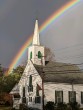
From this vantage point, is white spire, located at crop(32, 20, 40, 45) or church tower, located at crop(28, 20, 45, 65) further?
white spire, located at crop(32, 20, 40, 45)

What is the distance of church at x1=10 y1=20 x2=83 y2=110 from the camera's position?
52.8 m

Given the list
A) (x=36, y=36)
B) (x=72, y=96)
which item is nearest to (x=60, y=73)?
(x=72, y=96)

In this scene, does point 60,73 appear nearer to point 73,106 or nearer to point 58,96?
point 58,96

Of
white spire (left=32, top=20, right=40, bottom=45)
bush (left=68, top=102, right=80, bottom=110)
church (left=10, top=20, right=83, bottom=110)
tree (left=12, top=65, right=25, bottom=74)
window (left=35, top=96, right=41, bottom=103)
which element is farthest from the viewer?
tree (left=12, top=65, right=25, bottom=74)

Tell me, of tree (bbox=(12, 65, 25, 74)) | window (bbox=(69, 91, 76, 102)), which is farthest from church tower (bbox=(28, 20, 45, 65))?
tree (bbox=(12, 65, 25, 74))

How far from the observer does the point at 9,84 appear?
72.0 meters

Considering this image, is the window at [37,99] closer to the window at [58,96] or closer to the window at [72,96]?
the window at [58,96]

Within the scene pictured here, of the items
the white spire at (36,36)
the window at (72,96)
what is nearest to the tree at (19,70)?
the white spire at (36,36)

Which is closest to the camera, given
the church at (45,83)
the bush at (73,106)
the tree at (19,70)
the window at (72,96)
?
the bush at (73,106)

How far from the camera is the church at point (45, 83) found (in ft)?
173

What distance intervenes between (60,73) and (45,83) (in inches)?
227

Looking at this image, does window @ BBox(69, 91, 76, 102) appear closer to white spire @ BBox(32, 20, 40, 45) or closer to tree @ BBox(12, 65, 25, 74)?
white spire @ BBox(32, 20, 40, 45)

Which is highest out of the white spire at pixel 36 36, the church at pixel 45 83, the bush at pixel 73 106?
the white spire at pixel 36 36

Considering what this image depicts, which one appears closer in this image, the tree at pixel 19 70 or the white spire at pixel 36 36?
the white spire at pixel 36 36
